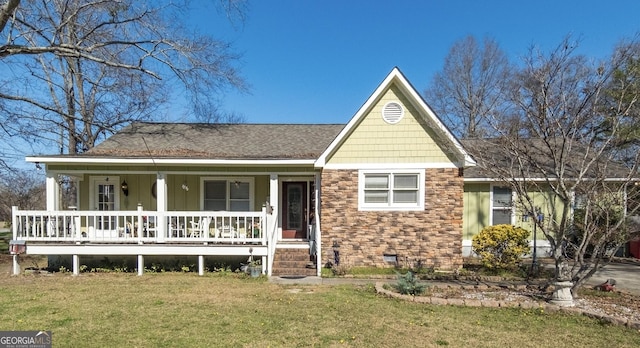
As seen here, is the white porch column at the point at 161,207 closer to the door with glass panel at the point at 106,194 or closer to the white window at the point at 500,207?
the door with glass panel at the point at 106,194

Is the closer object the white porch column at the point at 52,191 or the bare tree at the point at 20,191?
the white porch column at the point at 52,191

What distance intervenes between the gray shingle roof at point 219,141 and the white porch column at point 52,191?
1255 mm

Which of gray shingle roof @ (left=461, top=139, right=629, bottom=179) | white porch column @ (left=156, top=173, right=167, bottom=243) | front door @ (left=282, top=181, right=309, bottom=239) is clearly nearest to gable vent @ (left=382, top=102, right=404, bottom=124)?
gray shingle roof @ (left=461, top=139, right=629, bottom=179)

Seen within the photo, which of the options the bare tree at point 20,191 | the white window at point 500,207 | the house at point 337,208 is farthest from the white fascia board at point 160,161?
the bare tree at point 20,191

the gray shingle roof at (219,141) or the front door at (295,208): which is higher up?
the gray shingle roof at (219,141)

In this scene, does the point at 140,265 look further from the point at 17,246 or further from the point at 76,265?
the point at 17,246

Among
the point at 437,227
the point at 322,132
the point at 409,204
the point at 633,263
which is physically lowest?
the point at 633,263

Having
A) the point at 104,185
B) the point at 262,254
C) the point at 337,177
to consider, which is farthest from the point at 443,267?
the point at 104,185

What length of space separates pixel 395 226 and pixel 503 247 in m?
3.05

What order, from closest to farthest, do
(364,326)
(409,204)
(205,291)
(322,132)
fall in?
1. (364,326)
2. (205,291)
3. (409,204)
4. (322,132)

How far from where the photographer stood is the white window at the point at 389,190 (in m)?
11.0

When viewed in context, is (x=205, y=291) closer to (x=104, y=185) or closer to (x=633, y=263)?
(x=104, y=185)

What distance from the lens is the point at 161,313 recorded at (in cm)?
646

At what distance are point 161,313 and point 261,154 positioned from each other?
6755 millimetres
